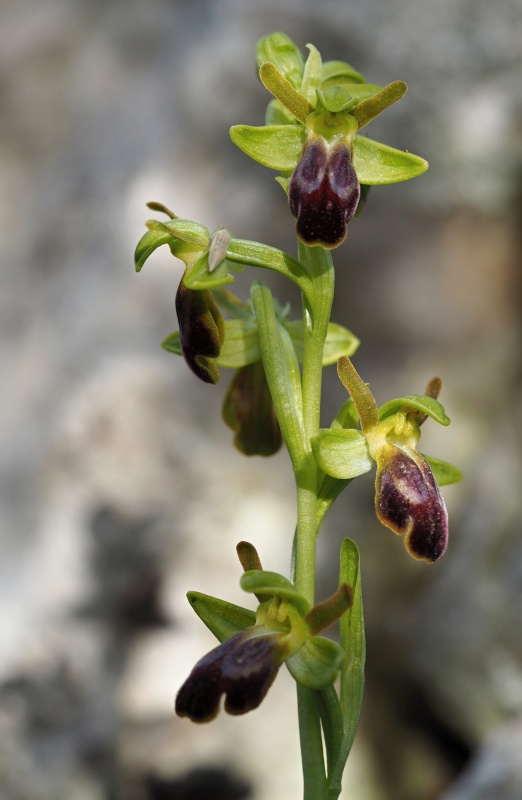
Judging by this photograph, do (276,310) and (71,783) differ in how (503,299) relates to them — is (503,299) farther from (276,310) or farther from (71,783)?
(71,783)

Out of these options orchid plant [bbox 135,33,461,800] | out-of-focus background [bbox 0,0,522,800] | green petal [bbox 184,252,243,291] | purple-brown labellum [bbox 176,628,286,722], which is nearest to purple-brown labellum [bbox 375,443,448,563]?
orchid plant [bbox 135,33,461,800]

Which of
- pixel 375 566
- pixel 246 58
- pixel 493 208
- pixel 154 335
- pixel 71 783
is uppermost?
pixel 246 58

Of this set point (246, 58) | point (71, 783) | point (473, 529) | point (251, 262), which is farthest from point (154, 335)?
point (251, 262)

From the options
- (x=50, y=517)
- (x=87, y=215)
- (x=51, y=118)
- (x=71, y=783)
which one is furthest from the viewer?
(x=51, y=118)

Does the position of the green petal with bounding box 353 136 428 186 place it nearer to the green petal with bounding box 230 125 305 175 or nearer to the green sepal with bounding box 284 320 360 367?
the green petal with bounding box 230 125 305 175

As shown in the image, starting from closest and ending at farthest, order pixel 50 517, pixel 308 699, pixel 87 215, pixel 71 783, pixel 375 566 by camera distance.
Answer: pixel 308 699 → pixel 71 783 → pixel 50 517 → pixel 375 566 → pixel 87 215

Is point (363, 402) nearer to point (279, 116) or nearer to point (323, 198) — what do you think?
point (323, 198)

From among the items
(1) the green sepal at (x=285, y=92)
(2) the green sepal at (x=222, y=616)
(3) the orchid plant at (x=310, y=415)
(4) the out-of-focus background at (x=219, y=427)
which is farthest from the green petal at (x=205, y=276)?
(4) the out-of-focus background at (x=219, y=427)

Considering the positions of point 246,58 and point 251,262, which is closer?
point 251,262
